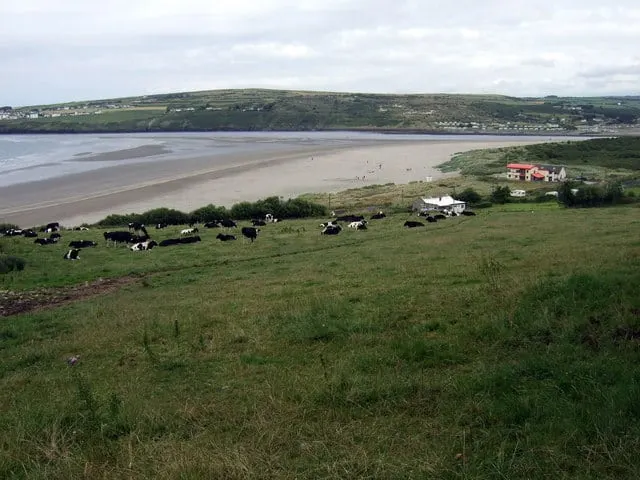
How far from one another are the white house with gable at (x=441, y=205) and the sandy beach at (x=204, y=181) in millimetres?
16826

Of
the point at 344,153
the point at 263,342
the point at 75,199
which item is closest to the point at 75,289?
the point at 263,342

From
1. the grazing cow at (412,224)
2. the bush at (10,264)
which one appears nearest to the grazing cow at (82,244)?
the bush at (10,264)

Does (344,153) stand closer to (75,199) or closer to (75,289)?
(75,199)

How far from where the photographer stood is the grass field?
4848 mm

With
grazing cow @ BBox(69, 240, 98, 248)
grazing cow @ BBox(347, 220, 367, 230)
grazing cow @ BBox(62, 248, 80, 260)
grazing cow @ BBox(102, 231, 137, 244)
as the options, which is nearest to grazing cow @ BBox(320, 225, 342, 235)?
grazing cow @ BBox(347, 220, 367, 230)

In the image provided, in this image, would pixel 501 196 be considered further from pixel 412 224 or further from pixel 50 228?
pixel 50 228

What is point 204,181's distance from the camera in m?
66.2

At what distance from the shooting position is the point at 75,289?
1873 cm

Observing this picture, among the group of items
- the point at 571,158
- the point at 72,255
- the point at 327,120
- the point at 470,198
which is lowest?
the point at 470,198

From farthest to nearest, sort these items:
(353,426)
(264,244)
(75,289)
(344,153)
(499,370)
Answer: (344,153), (264,244), (75,289), (499,370), (353,426)

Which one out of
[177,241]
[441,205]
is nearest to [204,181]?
[441,205]

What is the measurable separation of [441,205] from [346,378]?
128ft

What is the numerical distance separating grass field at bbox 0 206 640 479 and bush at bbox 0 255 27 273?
7756 millimetres

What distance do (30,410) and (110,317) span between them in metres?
6.23
